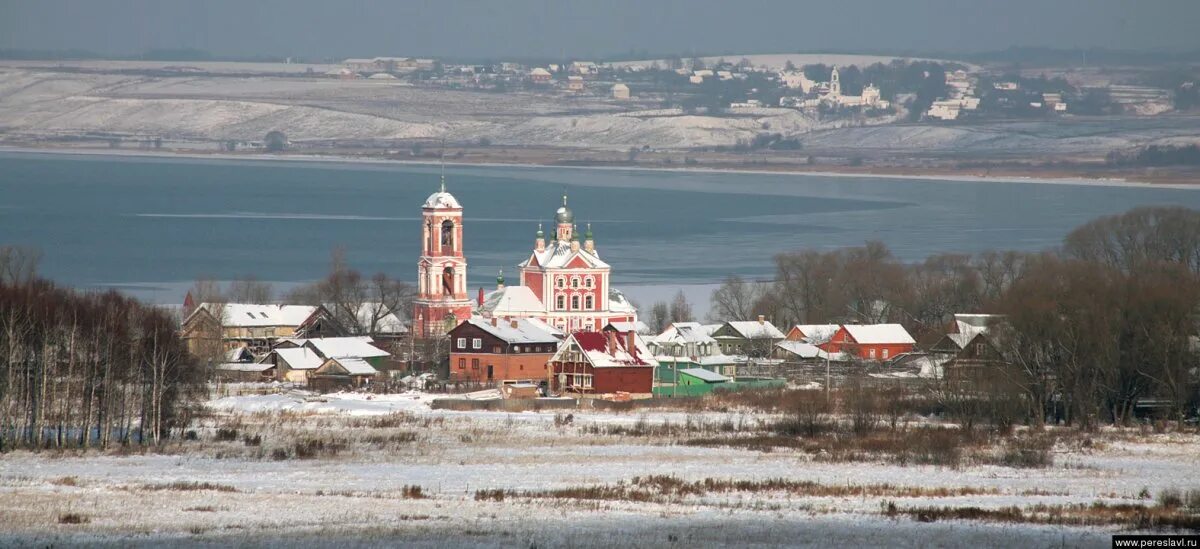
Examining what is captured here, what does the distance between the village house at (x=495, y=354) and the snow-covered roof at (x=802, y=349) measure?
22.5ft

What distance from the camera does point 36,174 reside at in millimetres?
167000

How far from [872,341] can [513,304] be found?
843 centimetres

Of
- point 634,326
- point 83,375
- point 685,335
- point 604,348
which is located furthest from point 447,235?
point 83,375

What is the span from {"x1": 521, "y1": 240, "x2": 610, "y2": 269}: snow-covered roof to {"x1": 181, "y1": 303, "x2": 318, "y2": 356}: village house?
5.56 meters

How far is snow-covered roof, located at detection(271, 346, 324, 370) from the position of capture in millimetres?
44688

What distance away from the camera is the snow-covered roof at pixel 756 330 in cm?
5059

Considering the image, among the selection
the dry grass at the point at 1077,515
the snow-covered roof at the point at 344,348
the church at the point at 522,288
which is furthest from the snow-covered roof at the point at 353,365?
the dry grass at the point at 1077,515

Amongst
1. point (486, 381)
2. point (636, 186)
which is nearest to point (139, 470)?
point (486, 381)

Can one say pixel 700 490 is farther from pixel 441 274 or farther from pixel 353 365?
pixel 441 274

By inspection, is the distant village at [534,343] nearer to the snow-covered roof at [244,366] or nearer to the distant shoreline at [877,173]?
the snow-covered roof at [244,366]

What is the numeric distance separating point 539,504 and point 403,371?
23.3 metres

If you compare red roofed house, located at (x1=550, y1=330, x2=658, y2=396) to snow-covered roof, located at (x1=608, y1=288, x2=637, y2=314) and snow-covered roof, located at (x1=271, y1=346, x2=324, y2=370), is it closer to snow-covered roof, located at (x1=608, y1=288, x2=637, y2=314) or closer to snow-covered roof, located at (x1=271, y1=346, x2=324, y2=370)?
snow-covered roof, located at (x1=271, y1=346, x2=324, y2=370)

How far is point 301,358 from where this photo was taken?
44.9 metres

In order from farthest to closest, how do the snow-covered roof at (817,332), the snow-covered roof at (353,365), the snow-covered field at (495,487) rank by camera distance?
the snow-covered roof at (817,332)
the snow-covered roof at (353,365)
the snow-covered field at (495,487)
